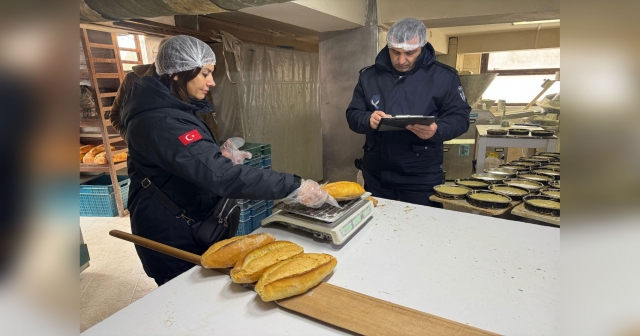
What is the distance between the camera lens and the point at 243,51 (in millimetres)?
3643

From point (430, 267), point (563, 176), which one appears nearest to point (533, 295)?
point (430, 267)

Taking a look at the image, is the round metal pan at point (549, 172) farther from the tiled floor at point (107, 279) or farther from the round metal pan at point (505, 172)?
the tiled floor at point (107, 279)

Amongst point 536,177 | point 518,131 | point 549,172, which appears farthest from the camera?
A: point 518,131

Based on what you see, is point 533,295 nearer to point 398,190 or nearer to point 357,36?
point 398,190

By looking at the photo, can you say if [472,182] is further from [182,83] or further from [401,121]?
[182,83]

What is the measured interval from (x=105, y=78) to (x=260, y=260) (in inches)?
152

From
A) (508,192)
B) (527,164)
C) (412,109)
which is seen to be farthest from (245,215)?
(527,164)

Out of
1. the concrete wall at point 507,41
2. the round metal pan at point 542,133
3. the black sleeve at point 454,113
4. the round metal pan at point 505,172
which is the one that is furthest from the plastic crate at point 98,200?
the concrete wall at point 507,41

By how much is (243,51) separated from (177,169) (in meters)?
2.76

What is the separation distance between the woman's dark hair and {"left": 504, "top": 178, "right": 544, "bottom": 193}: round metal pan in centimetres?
185

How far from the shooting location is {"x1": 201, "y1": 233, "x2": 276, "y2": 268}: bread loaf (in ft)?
3.42

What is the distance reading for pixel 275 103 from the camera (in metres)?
4.16

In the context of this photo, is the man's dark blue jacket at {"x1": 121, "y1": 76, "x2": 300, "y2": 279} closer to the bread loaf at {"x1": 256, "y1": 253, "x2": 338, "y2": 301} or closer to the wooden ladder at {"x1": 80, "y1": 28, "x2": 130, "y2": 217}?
the bread loaf at {"x1": 256, "y1": 253, "x2": 338, "y2": 301}

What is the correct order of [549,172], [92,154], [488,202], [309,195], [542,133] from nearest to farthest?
[309,195]
[488,202]
[549,172]
[542,133]
[92,154]
